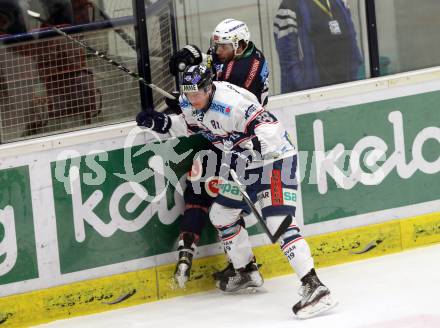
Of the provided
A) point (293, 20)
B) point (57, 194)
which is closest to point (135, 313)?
point (57, 194)

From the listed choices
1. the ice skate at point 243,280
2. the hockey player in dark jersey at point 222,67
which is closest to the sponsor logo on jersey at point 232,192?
the hockey player in dark jersey at point 222,67

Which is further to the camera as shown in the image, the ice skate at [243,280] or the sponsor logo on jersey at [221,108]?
the ice skate at [243,280]

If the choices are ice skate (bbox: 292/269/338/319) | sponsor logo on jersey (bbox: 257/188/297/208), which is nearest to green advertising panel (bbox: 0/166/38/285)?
sponsor logo on jersey (bbox: 257/188/297/208)

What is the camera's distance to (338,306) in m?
5.91

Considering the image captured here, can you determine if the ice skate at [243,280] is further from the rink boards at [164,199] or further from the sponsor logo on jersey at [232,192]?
the sponsor logo on jersey at [232,192]

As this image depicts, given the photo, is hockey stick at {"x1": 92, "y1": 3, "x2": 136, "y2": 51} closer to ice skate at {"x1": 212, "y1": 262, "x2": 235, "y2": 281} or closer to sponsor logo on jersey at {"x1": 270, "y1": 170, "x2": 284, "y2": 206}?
sponsor logo on jersey at {"x1": 270, "y1": 170, "x2": 284, "y2": 206}

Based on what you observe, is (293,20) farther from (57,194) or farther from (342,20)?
(57,194)

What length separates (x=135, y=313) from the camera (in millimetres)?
6098

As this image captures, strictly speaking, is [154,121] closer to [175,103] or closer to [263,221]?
[175,103]

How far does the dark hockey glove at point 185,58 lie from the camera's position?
616 centimetres

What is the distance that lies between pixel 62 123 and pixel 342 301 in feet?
5.41

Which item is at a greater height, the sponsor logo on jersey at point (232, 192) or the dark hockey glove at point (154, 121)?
the dark hockey glove at point (154, 121)

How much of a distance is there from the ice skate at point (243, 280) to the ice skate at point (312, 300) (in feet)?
1.76

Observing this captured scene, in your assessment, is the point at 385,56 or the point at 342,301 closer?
the point at 342,301
